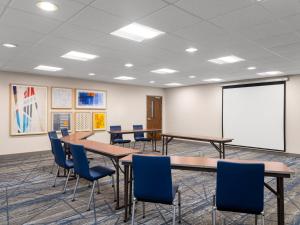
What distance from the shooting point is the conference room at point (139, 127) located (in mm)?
2297

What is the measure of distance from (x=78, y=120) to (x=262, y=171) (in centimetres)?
680

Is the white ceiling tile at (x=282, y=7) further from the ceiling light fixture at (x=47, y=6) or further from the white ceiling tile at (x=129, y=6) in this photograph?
the ceiling light fixture at (x=47, y=6)

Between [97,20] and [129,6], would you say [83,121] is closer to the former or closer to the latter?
[97,20]

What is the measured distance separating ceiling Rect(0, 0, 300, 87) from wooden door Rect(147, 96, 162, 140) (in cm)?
498

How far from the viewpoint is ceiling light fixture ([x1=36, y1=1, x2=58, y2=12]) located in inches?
90.5

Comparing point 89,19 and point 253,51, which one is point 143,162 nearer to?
point 89,19

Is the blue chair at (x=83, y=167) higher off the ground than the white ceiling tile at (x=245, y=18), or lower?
lower

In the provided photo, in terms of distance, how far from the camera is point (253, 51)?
411 centimetres

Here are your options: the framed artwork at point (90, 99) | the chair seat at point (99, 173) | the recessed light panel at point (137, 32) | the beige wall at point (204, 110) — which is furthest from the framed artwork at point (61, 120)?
the recessed light panel at point (137, 32)

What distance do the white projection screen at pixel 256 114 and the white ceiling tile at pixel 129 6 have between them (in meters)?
6.13

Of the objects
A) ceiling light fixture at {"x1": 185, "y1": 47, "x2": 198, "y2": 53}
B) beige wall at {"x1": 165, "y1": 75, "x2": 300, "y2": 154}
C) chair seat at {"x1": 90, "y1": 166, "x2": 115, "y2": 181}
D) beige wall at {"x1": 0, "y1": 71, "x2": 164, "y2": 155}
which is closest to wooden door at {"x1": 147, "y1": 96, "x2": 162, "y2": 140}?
beige wall at {"x1": 0, "y1": 71, "x2": 164, "y2": 155}

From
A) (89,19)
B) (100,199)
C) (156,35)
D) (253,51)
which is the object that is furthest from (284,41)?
(100,199)

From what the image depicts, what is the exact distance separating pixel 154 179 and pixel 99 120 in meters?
6.39

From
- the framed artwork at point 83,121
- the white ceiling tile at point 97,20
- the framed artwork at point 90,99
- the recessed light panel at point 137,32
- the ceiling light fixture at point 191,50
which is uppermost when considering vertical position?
the recessed light panel at point 137,32
